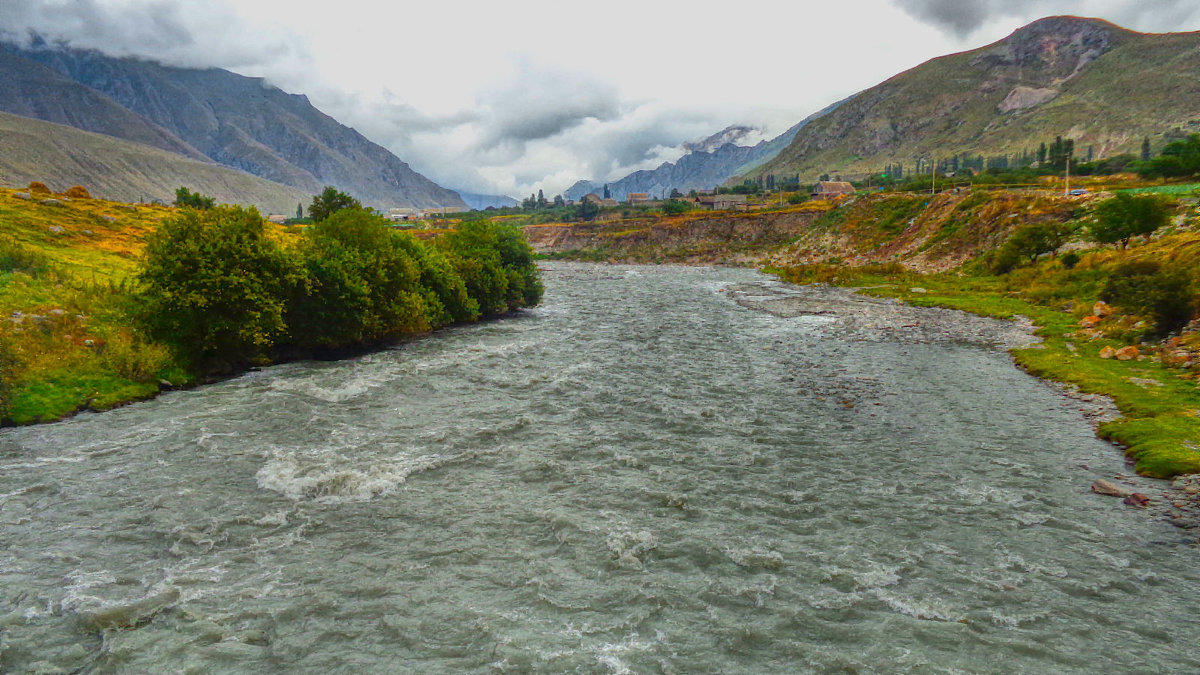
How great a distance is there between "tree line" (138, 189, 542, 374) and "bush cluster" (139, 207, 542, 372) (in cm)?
7

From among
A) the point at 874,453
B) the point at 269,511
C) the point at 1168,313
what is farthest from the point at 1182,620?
the point at 1168,313

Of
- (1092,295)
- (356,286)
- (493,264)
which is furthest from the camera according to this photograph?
(493,264)

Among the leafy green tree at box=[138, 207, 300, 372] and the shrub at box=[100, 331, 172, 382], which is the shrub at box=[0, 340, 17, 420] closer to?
the shrub at box=[100, 331, 172, 382]

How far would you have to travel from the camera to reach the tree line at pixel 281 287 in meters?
35.7

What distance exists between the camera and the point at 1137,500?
1836 cm

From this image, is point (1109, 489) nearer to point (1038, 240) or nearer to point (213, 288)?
point (213, 288)

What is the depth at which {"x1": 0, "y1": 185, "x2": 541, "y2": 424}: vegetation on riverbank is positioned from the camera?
31.2 meters

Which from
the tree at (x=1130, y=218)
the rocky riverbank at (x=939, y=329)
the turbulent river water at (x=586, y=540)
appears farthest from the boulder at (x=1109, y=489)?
the tree at (x=1130, y=218)

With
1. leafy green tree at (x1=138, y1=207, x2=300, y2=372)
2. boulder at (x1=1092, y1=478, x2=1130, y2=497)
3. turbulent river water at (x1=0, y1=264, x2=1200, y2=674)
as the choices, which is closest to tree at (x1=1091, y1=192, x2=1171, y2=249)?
turbulent river water at (x1=0, y1=264, x2=1200, y2=674)

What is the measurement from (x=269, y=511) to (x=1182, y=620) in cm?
2561

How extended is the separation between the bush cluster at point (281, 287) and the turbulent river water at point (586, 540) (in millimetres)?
6216

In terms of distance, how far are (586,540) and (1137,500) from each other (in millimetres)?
18495

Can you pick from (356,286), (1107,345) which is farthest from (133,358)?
(1107,345)

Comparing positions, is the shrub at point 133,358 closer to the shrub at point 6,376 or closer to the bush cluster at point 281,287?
the bush cluster at point 281,287
